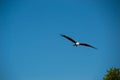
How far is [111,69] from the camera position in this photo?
62469mm

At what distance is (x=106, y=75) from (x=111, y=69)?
1.96 meters

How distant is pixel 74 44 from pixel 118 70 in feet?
74.8

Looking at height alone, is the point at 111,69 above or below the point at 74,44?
above

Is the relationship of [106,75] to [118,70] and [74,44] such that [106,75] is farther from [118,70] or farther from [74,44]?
[74,44]

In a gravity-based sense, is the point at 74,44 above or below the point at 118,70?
below

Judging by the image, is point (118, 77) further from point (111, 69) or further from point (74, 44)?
point (74, 44)

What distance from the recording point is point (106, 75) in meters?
62.2

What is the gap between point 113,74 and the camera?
61.5 m

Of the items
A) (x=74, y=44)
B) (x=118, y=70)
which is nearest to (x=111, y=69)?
(x=118, y=70)

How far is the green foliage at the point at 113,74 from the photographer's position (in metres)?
61.1

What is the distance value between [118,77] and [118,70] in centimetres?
191

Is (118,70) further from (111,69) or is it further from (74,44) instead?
(74,44)

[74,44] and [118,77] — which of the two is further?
[118,77]

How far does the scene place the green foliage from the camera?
2406 inches
